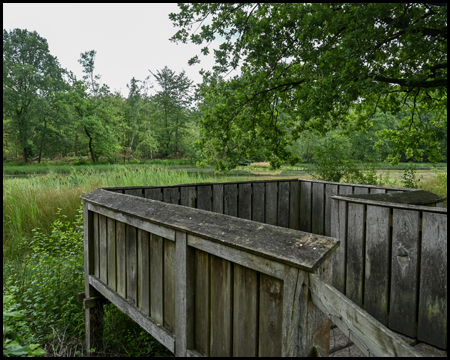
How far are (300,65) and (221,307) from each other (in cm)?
716

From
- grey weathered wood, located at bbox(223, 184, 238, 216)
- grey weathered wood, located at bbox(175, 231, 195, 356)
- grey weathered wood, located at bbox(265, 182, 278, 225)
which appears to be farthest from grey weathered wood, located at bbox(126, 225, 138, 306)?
grey weathered wood, located at bbox(265, 182, 278, 225)

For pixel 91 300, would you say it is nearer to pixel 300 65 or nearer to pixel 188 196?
pixel 188 196

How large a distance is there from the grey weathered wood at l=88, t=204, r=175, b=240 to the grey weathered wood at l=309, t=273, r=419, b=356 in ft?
3.72

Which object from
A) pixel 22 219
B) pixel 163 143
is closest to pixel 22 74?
pixel 163 143

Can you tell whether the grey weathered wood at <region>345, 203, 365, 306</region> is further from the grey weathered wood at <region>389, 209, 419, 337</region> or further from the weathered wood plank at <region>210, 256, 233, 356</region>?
the weathered wood plank at <region>210, 256, 233, 356</region>

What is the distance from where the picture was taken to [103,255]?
129 inches

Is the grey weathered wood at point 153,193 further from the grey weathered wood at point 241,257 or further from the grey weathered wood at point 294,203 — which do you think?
the grey weathered wood at point 294,203

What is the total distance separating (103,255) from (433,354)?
9.77ft

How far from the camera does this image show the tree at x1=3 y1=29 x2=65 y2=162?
26141mm

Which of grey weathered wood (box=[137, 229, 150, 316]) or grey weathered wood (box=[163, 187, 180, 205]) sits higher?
grey weathered wood (box=[163, 187, 180, 205])

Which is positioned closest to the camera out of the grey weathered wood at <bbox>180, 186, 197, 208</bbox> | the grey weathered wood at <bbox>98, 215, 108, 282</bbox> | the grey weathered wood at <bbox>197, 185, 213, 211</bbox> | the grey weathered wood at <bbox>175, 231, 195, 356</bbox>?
the grey weathered wood at <bbox>175, 231, 195, 356</bbox>

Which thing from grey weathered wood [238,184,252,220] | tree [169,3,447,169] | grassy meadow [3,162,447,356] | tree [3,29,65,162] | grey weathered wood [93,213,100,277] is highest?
tree [3,29,65,162]

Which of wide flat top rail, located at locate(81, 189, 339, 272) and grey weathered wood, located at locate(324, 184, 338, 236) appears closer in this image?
wide flat top rail, located at locate(81, 189, 339, 272)

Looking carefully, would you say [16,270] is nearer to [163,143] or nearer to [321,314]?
[321,314]
